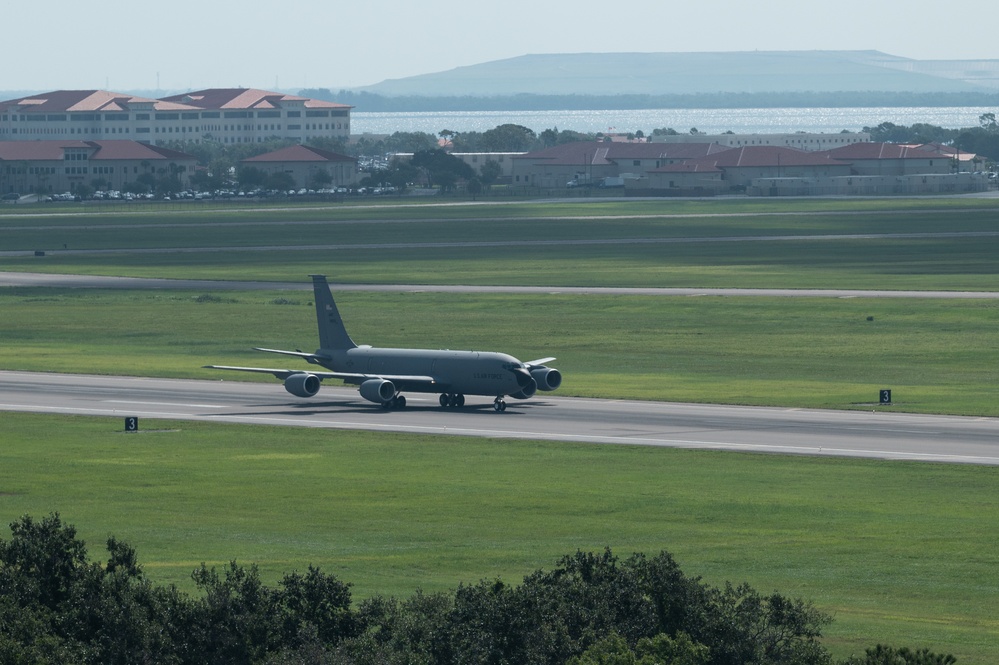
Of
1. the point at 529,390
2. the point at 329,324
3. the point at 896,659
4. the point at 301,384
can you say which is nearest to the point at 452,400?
the point at 529,390

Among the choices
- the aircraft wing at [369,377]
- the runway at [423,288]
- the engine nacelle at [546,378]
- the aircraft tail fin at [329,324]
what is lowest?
the runway at [423,288]

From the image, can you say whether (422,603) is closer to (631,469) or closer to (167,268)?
(631,469)

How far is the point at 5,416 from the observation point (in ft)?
273

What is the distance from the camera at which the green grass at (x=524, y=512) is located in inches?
1871

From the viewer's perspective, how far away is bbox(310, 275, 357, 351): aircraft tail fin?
9075cm

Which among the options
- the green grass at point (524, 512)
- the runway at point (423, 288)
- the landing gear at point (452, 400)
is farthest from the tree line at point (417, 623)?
the runway at point (423, 288)

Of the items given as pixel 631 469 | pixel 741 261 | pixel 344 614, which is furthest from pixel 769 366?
pixel 741 261

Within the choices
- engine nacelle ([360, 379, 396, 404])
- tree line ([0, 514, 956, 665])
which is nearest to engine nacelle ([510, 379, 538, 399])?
engine nacelle ([360, 379, 396, 404])

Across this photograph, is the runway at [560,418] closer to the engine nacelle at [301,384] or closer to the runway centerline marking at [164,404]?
the runway centerline marking at [164,404]

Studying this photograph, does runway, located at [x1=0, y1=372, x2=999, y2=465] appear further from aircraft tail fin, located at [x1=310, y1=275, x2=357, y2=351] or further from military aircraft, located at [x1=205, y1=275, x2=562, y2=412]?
aircraft tail fin, located at [x1=310, y1=275, x2=357, y2=351]

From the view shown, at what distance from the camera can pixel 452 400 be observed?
3415 inches

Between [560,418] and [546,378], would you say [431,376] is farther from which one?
[560,418]

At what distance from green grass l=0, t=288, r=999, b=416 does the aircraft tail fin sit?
9598mm

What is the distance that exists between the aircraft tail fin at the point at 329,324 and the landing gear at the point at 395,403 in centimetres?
583
